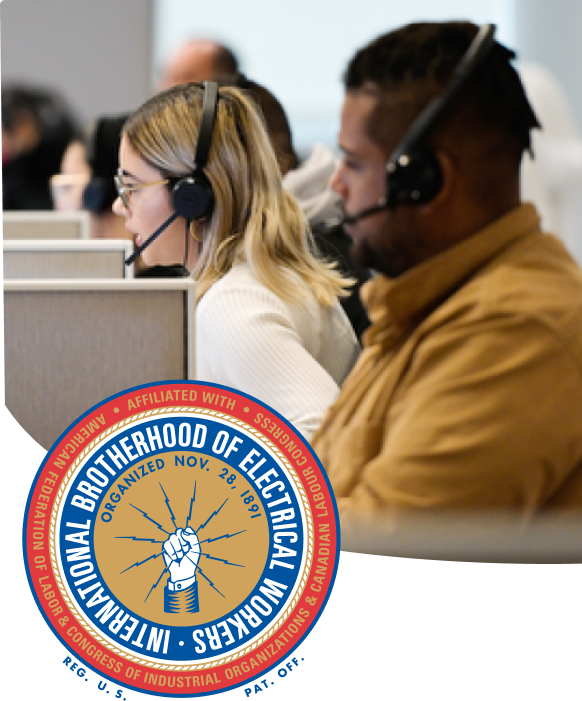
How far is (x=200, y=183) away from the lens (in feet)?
4.47

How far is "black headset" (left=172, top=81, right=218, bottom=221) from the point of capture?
135 cm

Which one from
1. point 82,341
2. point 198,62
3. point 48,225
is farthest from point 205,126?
point 48,225

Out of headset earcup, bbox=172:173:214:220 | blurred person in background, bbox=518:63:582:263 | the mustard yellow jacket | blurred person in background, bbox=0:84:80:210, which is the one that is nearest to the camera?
the mustard yellow jacket

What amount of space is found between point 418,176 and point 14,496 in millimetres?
580

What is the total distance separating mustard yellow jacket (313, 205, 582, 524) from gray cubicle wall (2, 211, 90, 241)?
135 centimetres

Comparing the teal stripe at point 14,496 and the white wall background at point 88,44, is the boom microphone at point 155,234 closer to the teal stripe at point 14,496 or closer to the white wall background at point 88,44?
the white wall background at point 88,44

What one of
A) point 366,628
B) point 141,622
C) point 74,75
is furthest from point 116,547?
point 74,75

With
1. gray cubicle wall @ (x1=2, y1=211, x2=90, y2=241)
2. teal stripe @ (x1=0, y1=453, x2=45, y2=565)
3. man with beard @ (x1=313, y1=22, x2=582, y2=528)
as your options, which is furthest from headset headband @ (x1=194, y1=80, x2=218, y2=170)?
gray cubicle wall @ (x1=2, y1=211, x2=90, y2=241)

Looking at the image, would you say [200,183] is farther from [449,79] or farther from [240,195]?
[449,79]

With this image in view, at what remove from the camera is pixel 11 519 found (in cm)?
101

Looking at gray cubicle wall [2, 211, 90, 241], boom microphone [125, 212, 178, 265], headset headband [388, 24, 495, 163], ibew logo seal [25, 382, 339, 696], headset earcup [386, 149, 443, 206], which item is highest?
headset headband [388, 24, 495, 163]

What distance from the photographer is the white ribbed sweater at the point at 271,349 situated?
122cm

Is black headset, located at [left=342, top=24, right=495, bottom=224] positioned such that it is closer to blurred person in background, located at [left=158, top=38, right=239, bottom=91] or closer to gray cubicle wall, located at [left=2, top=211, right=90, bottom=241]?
blurred person in background, located at [left=158, top=38, right=239, bottom=91]

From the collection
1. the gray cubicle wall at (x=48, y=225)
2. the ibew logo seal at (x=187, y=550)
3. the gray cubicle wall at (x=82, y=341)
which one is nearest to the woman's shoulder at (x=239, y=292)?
the gray cubicle wall at (x=82, y=341)
